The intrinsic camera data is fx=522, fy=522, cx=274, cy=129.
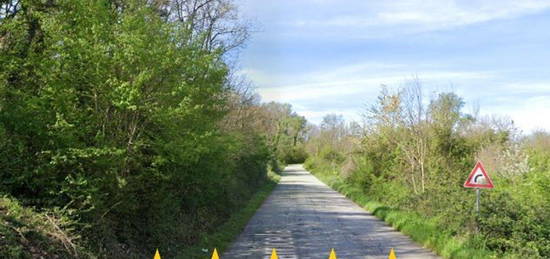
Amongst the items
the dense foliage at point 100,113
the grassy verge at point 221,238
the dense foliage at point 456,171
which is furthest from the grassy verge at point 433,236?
the dense foliage at point 100,113

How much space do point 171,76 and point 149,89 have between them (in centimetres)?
49

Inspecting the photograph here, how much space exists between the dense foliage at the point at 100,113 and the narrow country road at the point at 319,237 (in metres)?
2.75

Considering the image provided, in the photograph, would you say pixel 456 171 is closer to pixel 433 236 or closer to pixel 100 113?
pixel 433 236

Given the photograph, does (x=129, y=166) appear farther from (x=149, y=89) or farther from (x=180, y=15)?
(x=180, y=15)

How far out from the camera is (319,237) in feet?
48.3

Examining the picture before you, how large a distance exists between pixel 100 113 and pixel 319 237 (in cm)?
773

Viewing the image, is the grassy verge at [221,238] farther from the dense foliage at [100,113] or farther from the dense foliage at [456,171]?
the dense foliage at [456,171]

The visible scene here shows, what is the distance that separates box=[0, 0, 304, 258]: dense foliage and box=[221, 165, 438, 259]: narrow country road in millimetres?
2749

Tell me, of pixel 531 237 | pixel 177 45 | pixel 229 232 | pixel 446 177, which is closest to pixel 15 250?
pixel 177 45

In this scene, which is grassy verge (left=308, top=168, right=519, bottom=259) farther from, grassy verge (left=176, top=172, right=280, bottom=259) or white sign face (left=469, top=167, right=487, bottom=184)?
grassy verge (left=176, top=172, right=280, bottom=259)

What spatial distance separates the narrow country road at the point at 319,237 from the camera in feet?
39.9

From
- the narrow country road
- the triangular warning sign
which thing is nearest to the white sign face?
the triangular warning sign

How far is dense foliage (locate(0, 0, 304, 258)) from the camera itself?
8.43 meters

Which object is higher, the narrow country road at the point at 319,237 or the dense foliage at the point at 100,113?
the dense foliage at the point at 100,113
